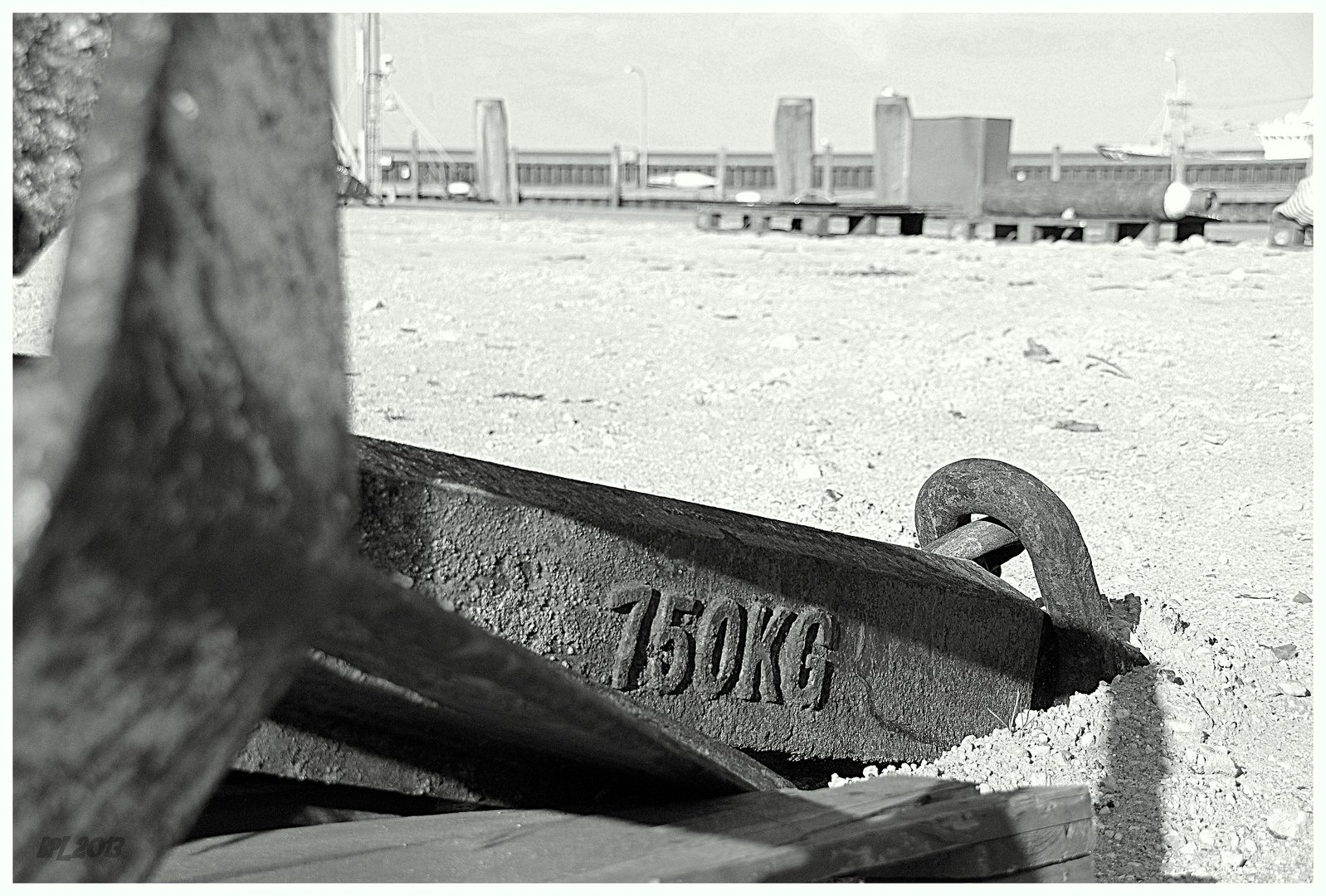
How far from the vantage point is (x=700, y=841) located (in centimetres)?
146

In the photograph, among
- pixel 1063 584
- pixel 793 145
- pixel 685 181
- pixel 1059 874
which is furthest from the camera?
pixel 685 181

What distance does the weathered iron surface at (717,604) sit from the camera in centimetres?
178

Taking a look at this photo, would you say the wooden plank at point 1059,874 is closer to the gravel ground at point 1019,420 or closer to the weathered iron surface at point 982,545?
the gravel ground at point 1019,420

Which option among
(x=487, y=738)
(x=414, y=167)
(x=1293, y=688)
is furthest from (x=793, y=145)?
(x=487, y=738)

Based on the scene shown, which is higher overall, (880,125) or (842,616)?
(880,125)

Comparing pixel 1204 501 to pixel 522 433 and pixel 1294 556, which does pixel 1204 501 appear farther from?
pixel 522 433

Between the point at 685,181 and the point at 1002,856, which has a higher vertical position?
the point at 685,181

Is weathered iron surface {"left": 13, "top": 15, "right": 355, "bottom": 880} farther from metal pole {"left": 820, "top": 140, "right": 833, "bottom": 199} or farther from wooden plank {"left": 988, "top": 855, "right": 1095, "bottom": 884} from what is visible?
metal pole {"left": 820, "top": 140, "right": 833, "bottom": 199}

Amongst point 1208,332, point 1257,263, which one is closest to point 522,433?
point 1208,332

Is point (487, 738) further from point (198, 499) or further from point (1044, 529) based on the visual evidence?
point (1044, 529)

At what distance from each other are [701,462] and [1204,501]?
181 centimetres

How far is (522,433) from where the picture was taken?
17.8 ft

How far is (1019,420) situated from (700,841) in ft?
15.2

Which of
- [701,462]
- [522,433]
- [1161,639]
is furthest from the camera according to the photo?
[522,433]
